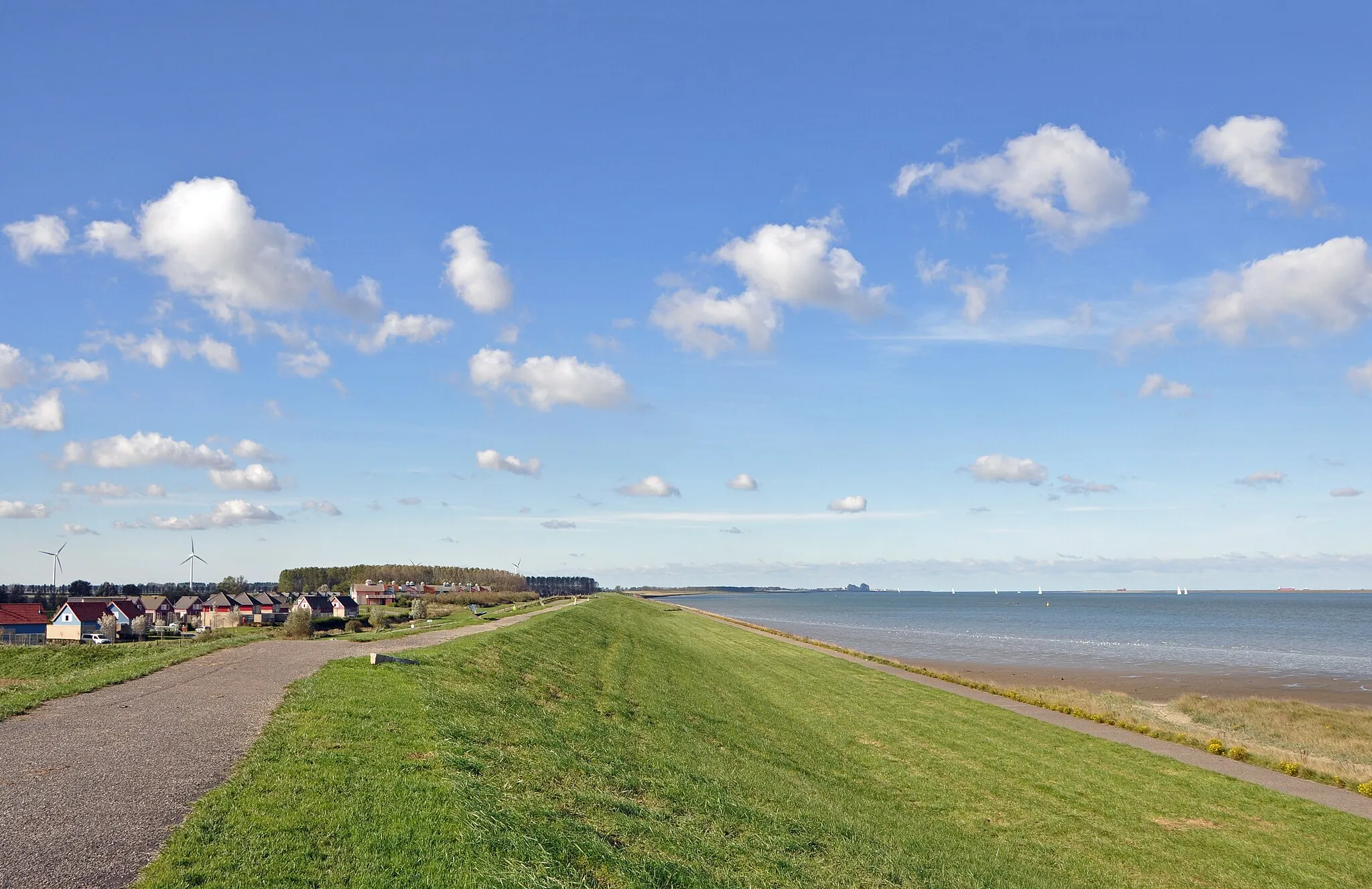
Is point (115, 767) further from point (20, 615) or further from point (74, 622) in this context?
point (20, 615)

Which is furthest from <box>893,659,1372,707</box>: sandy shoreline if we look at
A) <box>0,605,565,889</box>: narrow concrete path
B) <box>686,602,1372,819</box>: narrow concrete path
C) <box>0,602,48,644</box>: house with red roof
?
<box>0,602,48,644</box>: house with red roof

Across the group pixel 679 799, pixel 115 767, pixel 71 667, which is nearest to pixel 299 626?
pixel 71 667

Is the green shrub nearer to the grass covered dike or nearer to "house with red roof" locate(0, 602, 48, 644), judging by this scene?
the grass covered dike

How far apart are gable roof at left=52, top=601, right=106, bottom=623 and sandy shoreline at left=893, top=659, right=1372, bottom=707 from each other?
92.5m

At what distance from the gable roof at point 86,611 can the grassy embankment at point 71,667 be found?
2728 inches

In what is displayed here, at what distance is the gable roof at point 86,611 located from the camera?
90.5 meters

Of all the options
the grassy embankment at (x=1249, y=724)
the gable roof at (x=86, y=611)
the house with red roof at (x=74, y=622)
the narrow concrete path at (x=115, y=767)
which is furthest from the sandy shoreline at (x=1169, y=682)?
the gable roof at (x=86, y=611)

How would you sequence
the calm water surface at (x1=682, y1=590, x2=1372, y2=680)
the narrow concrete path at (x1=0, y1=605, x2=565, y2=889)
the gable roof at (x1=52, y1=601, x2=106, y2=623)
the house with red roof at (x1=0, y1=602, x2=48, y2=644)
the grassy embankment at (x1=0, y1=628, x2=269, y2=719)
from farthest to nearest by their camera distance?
the gable roof at (x1=52, y1=601, x2=106, y2=623)
the house with red roof at (x1=0, y1=602, x2=48, y2=644)
the calm water surface at (x1=682, y1=590, x2=1372, y2=680)
the grassy embankment at (x1=0, y1=628, x2=269, y2=719)
the narrow concrete path at (x1=0, y1=605, x2=565, y2=889)

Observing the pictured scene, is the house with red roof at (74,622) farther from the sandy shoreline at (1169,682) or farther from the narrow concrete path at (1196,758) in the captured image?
the narrow concrete path at (1196,758)

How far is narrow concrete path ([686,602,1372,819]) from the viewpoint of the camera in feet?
77.2

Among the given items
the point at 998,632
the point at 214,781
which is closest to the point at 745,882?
the point at 214,781

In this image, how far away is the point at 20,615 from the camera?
294 feet

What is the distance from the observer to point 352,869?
880 centimetres

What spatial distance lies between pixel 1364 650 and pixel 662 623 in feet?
249
